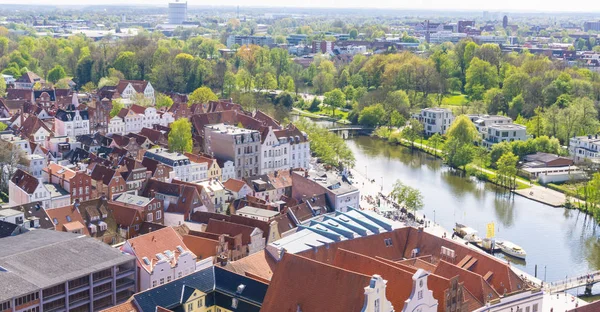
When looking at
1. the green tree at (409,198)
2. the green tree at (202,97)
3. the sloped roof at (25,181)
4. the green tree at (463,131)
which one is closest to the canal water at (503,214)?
the green tree at (409,198)

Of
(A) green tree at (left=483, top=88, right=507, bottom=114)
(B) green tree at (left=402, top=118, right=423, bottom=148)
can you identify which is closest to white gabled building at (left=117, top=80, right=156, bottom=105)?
(B) green tree at (left=402, top=118, right=423, bottom=148)

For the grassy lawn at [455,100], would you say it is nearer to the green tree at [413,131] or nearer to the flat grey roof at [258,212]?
the green tree at [413,131]

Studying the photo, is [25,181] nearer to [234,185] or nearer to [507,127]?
[234,185]

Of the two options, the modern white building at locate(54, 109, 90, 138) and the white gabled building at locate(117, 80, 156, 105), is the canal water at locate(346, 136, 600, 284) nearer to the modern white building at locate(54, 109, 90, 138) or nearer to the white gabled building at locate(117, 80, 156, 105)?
the modern white building at locate(54, 109, 90, 138)

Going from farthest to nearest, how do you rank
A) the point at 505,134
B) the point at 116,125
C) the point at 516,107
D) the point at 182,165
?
the point at 516,107, the point at 505,134, the point at 116,125, the point at 182,165

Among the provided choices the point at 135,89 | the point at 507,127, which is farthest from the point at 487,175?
the point at 135,89
